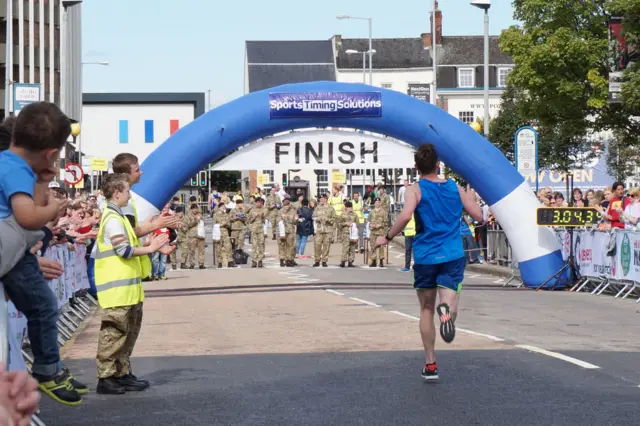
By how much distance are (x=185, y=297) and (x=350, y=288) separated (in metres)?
3.24

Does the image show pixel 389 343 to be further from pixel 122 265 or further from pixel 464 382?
pixel 122 265

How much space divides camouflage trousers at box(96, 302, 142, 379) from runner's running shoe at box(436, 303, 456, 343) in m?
2.29

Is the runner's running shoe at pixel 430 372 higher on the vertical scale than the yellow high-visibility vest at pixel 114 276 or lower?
lower

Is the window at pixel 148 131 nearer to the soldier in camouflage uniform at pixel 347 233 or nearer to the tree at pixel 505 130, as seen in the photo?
the tree at pixel 505 130

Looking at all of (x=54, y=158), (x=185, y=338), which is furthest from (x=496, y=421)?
(x=185, y=338)

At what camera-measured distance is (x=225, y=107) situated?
21859 millimetres

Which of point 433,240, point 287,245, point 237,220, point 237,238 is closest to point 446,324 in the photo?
point 433,240

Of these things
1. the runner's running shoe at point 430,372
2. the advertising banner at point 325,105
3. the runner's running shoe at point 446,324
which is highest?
the advertising banner at point 325,105

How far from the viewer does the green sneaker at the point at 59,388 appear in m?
6.61

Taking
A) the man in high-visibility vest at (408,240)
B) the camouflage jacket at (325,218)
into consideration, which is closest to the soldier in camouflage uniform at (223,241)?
the camouflage jacket at (325,218)

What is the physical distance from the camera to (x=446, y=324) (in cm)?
909

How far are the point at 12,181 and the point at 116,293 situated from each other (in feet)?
10.3

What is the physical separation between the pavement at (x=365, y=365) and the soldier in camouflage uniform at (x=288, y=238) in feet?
44.6

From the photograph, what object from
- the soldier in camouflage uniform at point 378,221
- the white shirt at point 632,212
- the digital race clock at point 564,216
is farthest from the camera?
the soldier in camouflage uniform at point 378,221
